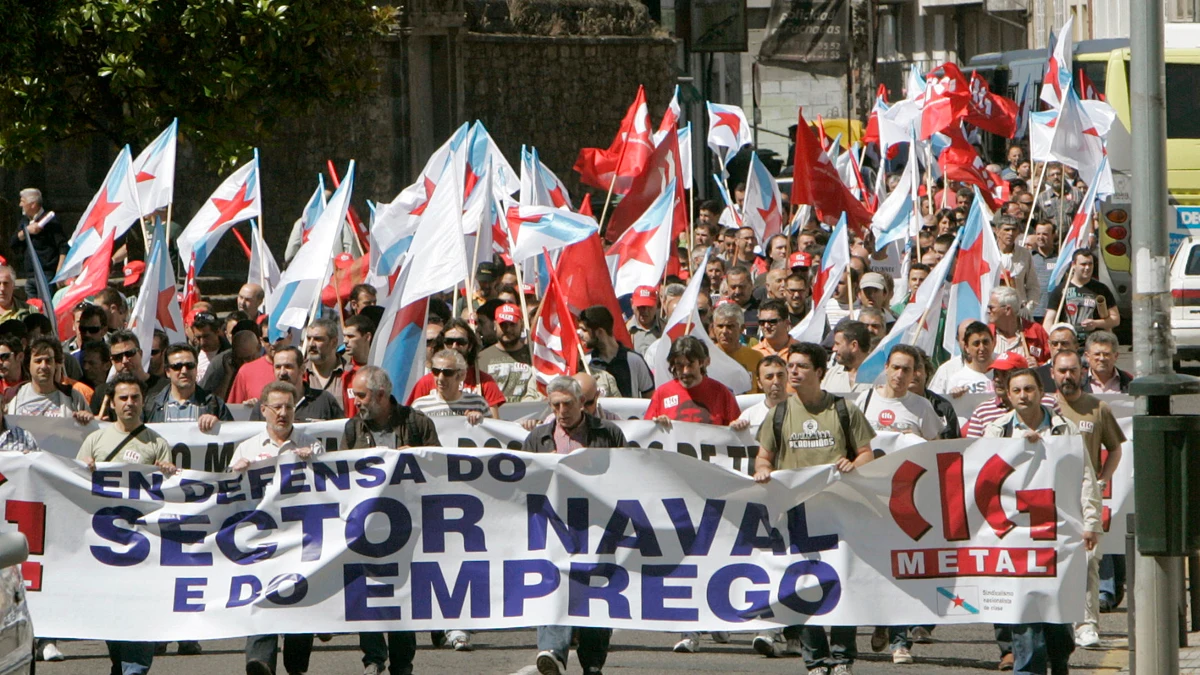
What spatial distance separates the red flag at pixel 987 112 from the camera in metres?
21.2

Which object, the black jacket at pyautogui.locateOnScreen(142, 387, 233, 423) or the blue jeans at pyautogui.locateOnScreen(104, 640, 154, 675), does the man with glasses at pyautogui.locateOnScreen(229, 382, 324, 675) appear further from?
the black jacket at pyautogui.locateOnScreen(142, 387, 233, 423)

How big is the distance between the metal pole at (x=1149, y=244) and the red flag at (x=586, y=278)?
4382 mm

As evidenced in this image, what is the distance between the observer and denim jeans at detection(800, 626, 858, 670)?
859 centimetres

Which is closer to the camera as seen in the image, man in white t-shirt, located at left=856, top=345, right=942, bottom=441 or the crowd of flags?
man in white t-shirt, located at left=856, top=345, right=942, bottom=441

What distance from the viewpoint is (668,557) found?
8.62 metres

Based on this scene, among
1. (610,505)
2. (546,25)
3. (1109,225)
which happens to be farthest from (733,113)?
(610,505)

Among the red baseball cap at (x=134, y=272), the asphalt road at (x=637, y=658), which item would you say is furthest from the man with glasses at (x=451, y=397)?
the red baseball cap at (x=134, y=272)

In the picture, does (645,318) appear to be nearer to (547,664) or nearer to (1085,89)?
(547,664)

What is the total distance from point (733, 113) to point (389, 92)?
7095 millimetres

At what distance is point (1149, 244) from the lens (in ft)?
25.9

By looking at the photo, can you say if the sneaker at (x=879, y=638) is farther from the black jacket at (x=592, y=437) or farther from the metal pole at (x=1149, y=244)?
the metal pole at (x=1149, y=244)

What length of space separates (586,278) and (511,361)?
0.78m

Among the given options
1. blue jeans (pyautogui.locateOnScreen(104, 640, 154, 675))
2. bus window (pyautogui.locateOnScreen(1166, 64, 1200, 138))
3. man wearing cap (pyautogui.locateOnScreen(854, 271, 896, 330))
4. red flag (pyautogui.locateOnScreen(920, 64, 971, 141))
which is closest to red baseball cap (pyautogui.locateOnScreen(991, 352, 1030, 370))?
man wearing cap (pyautogui.locateOnScreen(854, 271, 896, 330))

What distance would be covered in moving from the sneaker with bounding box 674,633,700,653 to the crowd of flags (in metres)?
1.93
